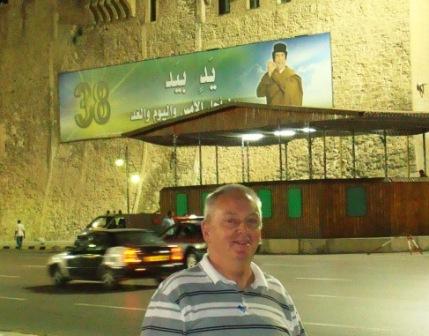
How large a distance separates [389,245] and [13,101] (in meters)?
32.4

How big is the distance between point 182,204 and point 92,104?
14627 mm

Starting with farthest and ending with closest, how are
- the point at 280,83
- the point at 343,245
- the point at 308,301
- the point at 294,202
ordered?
1. the point at 280,83
2. the point at 294,202
3. the point at 343,245
4. the point at 308,301

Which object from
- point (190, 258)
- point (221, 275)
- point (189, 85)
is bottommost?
point (190, 258)

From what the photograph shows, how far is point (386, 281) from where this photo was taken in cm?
1862

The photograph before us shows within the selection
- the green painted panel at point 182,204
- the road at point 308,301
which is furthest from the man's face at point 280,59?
the road at point 308,301

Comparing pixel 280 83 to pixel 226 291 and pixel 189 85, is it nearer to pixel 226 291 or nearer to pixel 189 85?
pixel 189 85

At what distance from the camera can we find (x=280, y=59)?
40781 mm

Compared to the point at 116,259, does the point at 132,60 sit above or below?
above

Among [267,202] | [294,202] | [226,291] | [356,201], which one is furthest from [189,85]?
[226,291]

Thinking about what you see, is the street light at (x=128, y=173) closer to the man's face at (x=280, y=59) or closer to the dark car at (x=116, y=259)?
the man's face at (x=280, y=59)

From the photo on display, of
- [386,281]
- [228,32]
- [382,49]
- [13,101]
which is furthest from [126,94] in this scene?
[386,281]

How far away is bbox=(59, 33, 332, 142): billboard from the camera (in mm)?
39969

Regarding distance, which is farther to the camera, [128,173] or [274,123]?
[128,173]

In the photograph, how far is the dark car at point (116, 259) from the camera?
1862 centimetres
